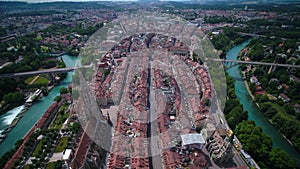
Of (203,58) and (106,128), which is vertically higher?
(203,58)

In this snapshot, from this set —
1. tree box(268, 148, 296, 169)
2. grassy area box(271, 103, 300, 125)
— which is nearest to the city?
tree box(268, 148, 296, 169)

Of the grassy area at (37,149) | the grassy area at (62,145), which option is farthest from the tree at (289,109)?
the grassy area at (37,149)

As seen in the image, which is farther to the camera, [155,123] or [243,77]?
[243,77]

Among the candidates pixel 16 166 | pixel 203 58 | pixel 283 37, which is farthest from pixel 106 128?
pixel 283 37

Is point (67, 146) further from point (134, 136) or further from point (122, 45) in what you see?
point (122, 45)

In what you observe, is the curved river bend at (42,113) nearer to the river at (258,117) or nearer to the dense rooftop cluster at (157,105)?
the river at (258,117)

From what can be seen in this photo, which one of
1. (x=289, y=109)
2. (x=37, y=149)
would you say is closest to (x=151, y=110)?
(x=37, y=149)

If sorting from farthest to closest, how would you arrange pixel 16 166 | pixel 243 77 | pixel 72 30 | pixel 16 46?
pixel 72 30 < pixel 16 46 < pixel 243 77 < pixel 16 166
